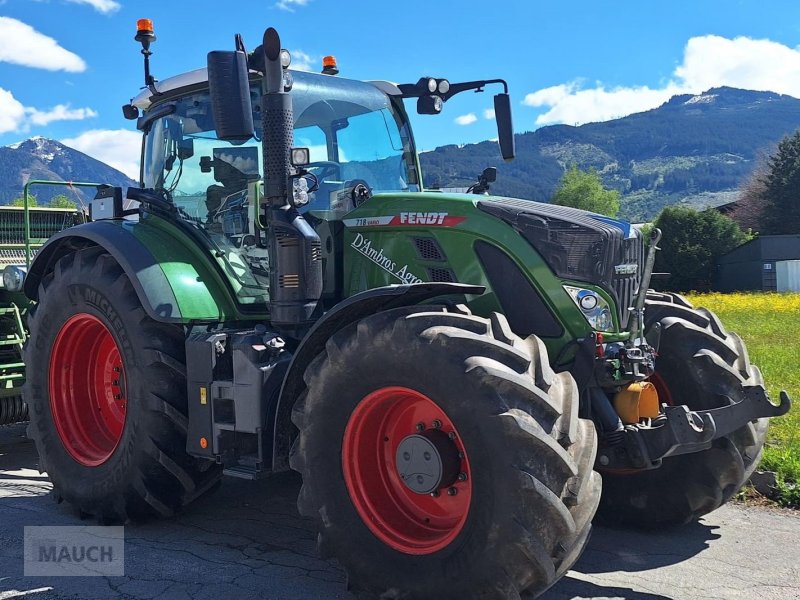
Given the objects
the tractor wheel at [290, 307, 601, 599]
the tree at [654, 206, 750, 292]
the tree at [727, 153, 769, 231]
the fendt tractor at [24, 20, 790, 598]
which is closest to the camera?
the tractor wheel at [290, 307, 601, 599]

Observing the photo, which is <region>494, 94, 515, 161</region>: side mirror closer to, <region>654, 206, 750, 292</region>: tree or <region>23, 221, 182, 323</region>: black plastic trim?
<region>23, 221, 182, 323</region>: black plastic trim

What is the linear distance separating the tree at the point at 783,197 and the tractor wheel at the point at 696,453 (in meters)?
55.7

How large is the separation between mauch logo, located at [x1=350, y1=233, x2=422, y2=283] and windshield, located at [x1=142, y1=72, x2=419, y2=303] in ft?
0.83

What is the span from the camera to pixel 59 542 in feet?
15.8

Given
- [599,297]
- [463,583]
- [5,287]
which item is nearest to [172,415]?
[463,583]

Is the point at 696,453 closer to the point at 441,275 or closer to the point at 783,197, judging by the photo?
the point at 441,275

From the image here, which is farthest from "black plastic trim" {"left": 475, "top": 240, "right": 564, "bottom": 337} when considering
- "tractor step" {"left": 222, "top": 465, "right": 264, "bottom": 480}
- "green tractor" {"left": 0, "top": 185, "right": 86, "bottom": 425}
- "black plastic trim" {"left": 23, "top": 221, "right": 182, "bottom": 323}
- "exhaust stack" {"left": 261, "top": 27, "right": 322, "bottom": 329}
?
"green tractor" {"left": 0, "top": 185, "right": 86, "bottom": 425}

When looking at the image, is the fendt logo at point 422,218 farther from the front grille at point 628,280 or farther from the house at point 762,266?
the house at point 762,266

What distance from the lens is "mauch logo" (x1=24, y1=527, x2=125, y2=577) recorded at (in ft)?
14.4

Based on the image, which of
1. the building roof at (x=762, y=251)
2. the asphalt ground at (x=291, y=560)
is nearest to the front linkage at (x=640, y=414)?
the asphalt ground at (x=291, y=560)

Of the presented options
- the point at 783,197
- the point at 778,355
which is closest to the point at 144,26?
the point at 778,355

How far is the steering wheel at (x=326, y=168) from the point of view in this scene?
16.4ft

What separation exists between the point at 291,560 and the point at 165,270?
73.7 inches

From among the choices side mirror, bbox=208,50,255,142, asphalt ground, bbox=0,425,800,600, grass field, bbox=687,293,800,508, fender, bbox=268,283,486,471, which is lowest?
asphalt ground, bbox=0,425,800,600
